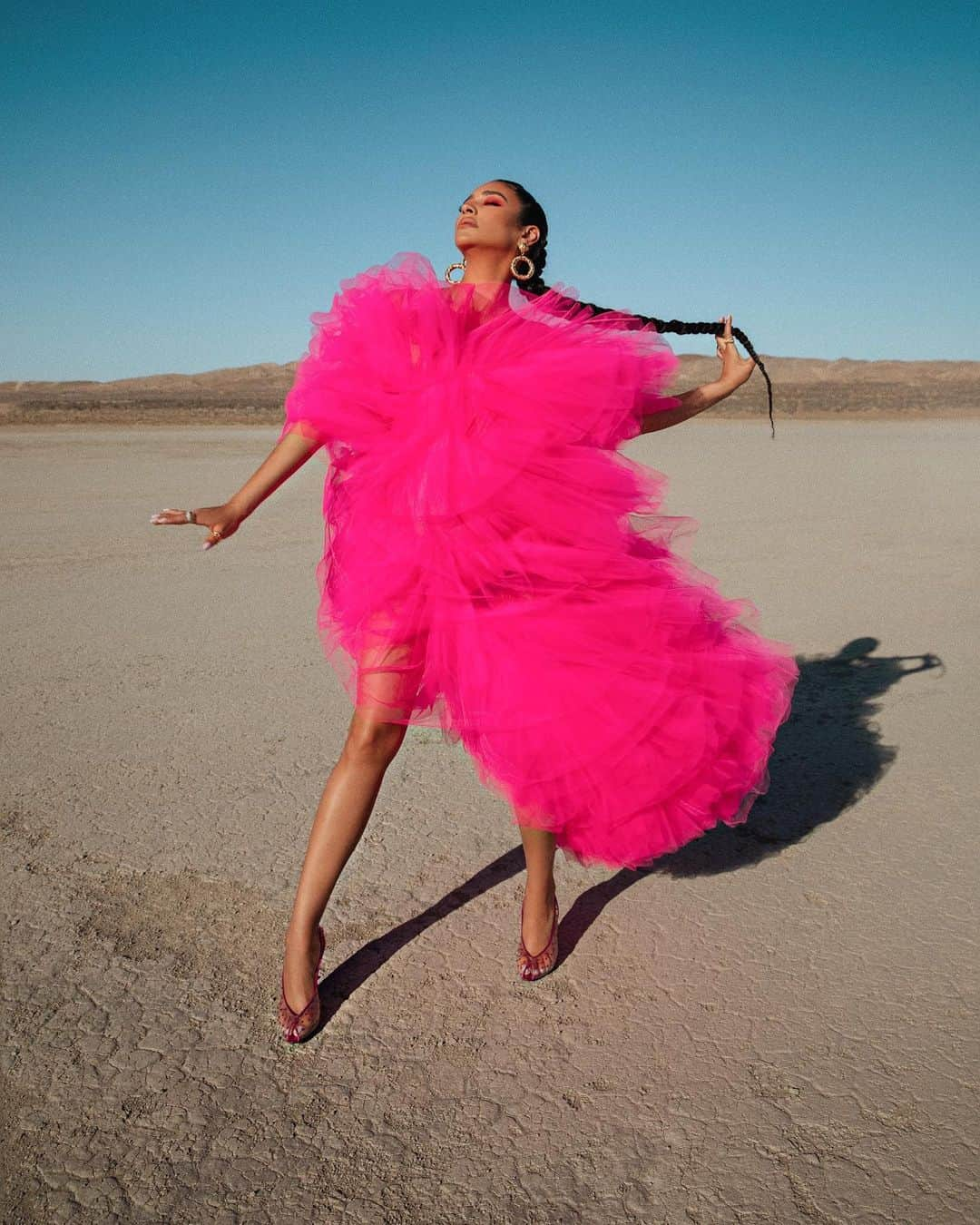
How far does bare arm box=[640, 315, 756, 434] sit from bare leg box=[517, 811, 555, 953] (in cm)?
A: 115


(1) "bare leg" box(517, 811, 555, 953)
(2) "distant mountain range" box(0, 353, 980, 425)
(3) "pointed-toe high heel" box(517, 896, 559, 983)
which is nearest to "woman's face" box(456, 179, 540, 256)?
(1) "bare leg" box(517, 811, 555, 953)

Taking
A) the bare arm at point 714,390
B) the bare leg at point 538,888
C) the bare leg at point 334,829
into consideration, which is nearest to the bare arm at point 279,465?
the bare leg at point 334,829

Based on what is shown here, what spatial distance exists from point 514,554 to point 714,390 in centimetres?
96

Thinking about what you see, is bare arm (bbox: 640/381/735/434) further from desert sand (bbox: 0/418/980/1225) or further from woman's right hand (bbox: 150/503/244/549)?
desert sand (bbox: 0/418/980/1225)

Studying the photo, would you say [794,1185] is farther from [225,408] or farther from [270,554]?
[225,408]

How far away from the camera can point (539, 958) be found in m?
Result: 2.93

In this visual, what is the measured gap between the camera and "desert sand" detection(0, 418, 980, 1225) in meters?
2.20

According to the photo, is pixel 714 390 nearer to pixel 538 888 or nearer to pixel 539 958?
pixel 538 888

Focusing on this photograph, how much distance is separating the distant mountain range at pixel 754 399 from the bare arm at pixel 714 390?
7813 millimetres

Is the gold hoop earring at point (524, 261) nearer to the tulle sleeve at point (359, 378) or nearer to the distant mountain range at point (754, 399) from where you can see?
the tulle sleeve at point (359, 378)

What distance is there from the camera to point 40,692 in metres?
5.21

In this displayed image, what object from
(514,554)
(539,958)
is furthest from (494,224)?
(539,958)

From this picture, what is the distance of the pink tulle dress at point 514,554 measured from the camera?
100 inches

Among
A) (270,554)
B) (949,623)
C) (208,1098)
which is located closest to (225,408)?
(270,554)
